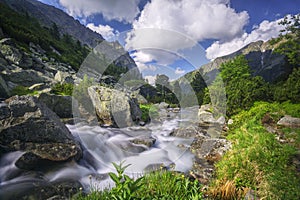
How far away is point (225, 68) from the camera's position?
2103 cm

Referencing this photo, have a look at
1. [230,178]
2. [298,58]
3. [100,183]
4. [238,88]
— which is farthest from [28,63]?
[298,58]

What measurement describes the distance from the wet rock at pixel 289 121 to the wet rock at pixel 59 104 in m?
10.9

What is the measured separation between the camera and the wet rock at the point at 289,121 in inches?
316

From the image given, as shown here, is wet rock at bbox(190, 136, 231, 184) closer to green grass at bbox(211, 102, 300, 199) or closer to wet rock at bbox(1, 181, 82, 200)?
green grass at bbox(211, 102, 300, 199)

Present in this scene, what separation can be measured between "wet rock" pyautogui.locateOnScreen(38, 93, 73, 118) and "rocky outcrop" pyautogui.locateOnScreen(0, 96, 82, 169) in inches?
175

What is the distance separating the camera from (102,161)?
23.3ft

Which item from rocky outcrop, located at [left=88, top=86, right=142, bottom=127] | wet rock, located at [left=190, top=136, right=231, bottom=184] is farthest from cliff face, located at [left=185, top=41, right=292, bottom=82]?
wet rock, located at [left=190, top=136, right=231, bottom=184]

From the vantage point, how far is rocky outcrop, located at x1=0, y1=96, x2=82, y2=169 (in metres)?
5.28

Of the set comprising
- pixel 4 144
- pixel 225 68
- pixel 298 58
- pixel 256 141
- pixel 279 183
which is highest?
pixel 298 58

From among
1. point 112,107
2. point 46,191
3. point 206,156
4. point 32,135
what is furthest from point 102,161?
point 112,107

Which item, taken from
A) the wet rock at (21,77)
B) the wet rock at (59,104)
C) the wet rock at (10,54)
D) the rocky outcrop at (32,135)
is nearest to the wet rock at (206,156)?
the rocky outcrop at (32,135)

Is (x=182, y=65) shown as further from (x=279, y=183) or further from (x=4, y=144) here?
(x=4, y=144)

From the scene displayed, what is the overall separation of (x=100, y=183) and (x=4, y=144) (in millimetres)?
2933

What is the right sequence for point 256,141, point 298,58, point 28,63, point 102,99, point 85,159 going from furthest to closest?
1. point 298,58
2. point 28,63
3. point 102,99
4. point 85,159
5. point 256,141
